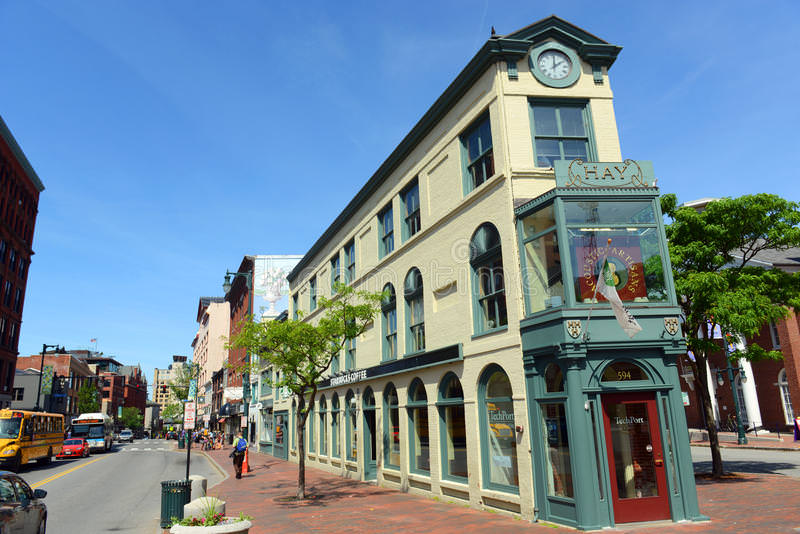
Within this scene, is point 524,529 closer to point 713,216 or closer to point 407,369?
point 407,369

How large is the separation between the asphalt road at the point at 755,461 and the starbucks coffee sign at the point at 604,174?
12.0 meters

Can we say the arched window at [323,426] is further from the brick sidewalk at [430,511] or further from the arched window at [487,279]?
the arched window at [487,279]

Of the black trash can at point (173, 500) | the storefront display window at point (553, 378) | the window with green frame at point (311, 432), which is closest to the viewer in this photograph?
the storefront display window at point (553, 378)

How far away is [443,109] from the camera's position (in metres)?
17.5

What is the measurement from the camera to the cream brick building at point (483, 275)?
13.3 meters

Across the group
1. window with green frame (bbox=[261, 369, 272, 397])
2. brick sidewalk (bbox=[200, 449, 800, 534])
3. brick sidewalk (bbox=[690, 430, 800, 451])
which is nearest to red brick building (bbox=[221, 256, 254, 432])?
window with green frame (bbox=[261, 369, 272, 397])

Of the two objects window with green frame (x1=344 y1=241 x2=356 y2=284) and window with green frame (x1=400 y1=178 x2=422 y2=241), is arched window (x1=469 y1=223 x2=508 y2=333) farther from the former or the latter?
window with green frame (x1=344 y1=241 x2=356 y2=284)

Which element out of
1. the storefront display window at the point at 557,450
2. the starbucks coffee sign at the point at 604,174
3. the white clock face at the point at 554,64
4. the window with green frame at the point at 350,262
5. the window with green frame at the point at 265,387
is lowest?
the storefront display window at the point at 557,450

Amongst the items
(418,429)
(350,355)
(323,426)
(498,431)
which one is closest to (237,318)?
(323,426)

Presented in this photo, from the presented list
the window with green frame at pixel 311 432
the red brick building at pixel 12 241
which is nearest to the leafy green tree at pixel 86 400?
the red brick building at pixel 12 241

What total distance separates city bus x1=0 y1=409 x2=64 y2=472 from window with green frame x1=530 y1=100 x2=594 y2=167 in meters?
Result: 30.3

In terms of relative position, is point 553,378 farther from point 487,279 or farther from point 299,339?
point 299,339

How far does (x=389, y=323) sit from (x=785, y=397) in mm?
30797

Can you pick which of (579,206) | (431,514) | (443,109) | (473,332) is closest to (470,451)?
(431,514)
